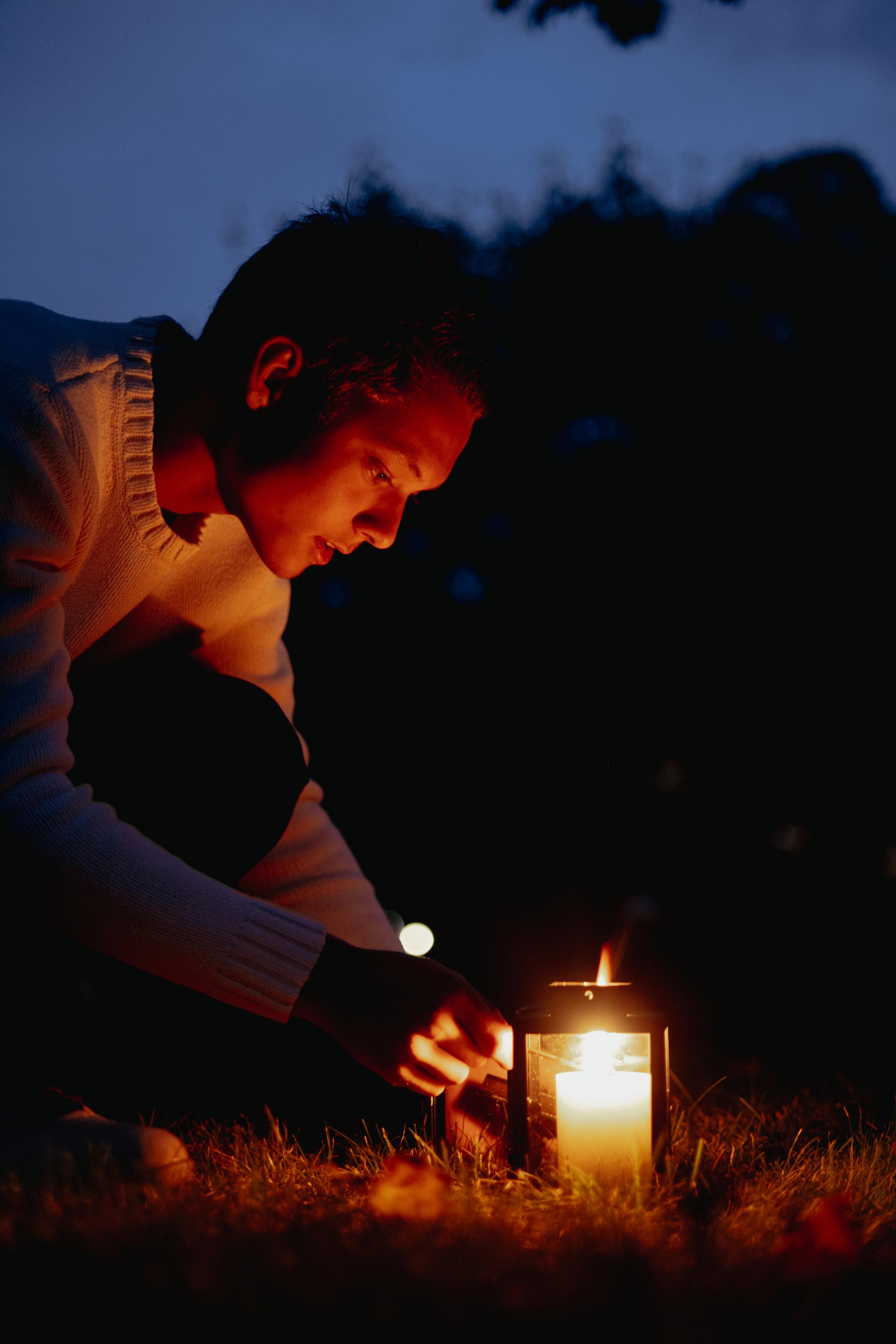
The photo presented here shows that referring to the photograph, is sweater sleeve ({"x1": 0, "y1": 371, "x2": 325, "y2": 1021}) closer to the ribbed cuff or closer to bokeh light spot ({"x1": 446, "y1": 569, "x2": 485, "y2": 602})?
the ribbed cuff

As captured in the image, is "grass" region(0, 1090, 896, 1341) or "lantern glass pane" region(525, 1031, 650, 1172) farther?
"lantern glass pane" region(525, 1031, 650, 1172)

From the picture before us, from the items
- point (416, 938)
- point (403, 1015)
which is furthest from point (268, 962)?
point (416, 938)

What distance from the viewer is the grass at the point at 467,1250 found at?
0.75 m

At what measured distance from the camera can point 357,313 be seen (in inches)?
62.8

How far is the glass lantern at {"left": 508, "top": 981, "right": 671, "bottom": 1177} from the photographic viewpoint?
1164mm

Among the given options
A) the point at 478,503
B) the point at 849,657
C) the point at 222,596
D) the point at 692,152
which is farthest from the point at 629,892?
the point at 692,152

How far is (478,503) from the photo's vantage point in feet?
8.00

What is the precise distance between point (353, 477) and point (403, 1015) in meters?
0.80

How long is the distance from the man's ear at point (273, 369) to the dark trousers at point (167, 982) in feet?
1.65

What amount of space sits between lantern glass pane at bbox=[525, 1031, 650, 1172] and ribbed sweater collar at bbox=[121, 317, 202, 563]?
39.1 inches

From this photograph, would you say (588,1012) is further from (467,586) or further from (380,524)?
(467,586)

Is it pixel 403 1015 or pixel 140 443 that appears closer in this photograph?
pixel 403 1015

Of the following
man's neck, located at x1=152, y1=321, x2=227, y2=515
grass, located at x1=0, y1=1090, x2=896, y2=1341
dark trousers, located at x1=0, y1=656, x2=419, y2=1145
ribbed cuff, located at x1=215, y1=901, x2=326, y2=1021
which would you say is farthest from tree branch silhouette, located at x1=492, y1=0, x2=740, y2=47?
grass, located at x1=0, y1=1090, x2=896, y2=1341

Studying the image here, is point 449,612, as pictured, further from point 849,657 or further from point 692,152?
point 692,152
